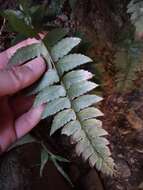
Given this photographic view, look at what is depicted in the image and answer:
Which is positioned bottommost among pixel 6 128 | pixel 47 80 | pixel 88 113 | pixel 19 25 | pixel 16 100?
pixel 6 128

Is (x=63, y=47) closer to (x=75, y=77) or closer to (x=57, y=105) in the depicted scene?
(x=75, y=77)

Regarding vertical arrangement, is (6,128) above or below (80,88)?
below

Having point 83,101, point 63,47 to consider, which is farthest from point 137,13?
point 83,101

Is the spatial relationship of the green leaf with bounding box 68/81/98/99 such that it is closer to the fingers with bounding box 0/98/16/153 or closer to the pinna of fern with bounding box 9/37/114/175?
the pinna of fern with bounding box 9/37/114/175

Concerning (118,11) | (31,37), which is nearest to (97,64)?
(118,11)

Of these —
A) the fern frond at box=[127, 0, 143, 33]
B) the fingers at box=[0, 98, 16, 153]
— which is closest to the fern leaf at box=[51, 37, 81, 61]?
the fingers at box=[0, 98, 16, 153]
